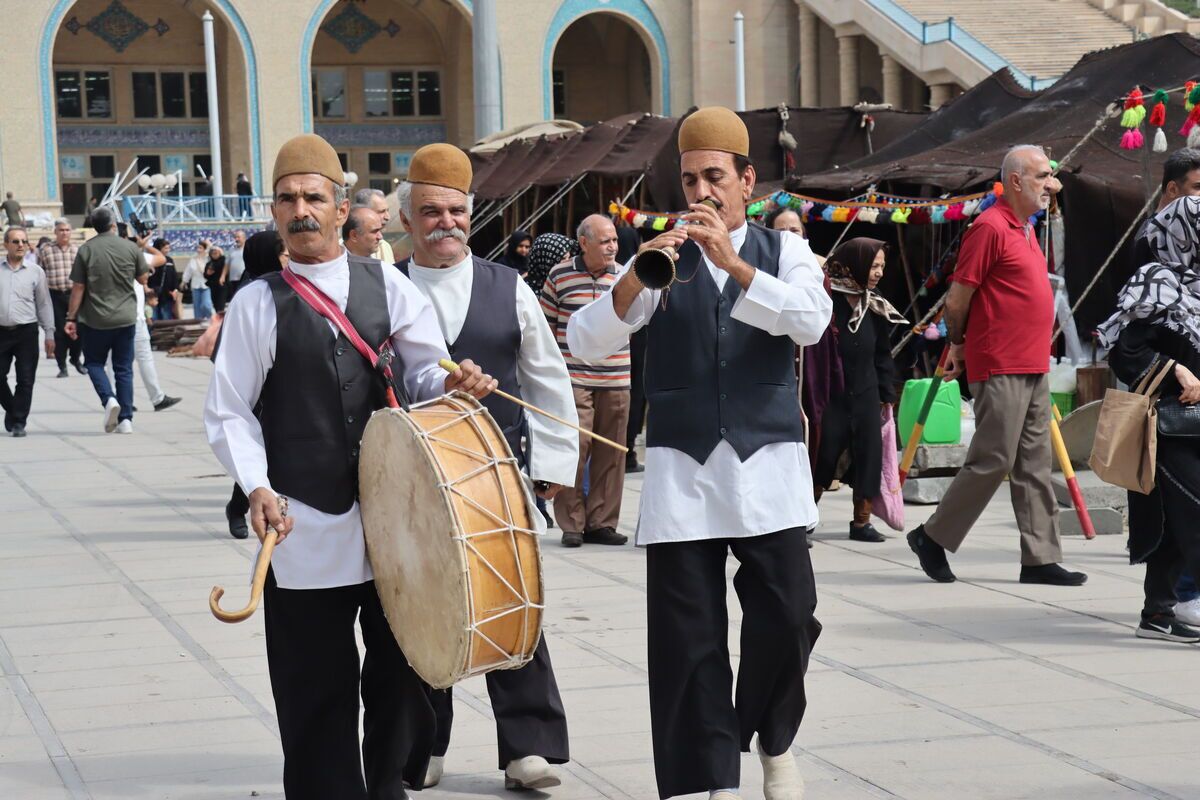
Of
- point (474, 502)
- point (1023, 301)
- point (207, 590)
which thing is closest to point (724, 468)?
point (474, 502)

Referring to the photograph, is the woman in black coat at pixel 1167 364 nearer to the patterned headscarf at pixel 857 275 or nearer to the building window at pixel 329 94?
the patterned headscarf at pixel 857 275

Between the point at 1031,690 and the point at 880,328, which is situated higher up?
the point at 880,328

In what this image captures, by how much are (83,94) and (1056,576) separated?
4550 centimetres

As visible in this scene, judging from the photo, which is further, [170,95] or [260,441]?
[170,95]

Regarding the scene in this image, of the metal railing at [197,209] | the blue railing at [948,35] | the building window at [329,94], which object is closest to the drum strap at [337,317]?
the blue railing at [948,35]

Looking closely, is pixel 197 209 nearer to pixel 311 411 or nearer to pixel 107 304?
pixel 107 304

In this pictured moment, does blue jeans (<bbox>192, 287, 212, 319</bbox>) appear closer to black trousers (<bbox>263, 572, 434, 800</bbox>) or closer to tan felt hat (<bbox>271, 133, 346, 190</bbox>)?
tan felt hat (<bbox>271, 133, 346, 190</bbox>)

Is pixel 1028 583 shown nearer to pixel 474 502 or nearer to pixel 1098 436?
pixel 1098 436

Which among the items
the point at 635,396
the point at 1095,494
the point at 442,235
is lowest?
the point at 1095,494

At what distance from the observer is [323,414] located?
398 cm

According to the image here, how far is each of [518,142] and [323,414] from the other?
62.3ft

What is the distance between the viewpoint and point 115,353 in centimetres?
1409

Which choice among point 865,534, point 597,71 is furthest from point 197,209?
point 865,534

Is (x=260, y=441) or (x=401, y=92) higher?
(x=401, y=92)
